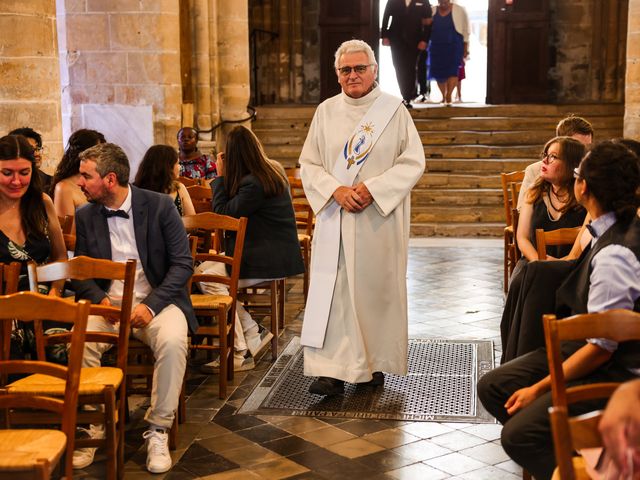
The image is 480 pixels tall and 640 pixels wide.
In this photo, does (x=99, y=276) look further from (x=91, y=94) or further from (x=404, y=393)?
(x=91, y=94)

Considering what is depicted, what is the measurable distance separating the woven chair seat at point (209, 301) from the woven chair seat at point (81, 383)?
117 centimetres

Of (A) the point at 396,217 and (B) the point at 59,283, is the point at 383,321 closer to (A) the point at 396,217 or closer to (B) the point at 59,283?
(A) the point at 396,217

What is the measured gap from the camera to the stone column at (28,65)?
6.34m

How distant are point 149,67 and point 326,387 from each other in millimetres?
5029

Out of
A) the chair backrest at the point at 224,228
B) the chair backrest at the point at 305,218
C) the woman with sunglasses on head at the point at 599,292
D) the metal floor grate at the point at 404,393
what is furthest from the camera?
the chair backrest at the point at 305,218

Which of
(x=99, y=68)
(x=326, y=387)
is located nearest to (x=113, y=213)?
(x=326, y=387)

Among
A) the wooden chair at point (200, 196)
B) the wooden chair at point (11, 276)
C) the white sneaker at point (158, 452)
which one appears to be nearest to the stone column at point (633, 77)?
the wooden chair at point (200, 196)

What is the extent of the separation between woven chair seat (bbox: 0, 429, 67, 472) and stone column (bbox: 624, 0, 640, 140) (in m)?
9.03

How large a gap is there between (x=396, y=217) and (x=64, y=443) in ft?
8.07

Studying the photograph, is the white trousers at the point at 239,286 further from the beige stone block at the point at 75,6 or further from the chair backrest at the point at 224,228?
the beige stone block at the point at 75,6

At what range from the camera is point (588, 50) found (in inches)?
574

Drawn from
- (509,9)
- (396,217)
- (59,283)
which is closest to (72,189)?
(59,283)

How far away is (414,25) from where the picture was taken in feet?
44.0

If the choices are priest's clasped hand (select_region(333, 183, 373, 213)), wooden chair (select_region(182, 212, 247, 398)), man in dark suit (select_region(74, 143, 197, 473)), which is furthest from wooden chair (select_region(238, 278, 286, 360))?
man in dark suit (select_region(74, 143, 197, 473))
